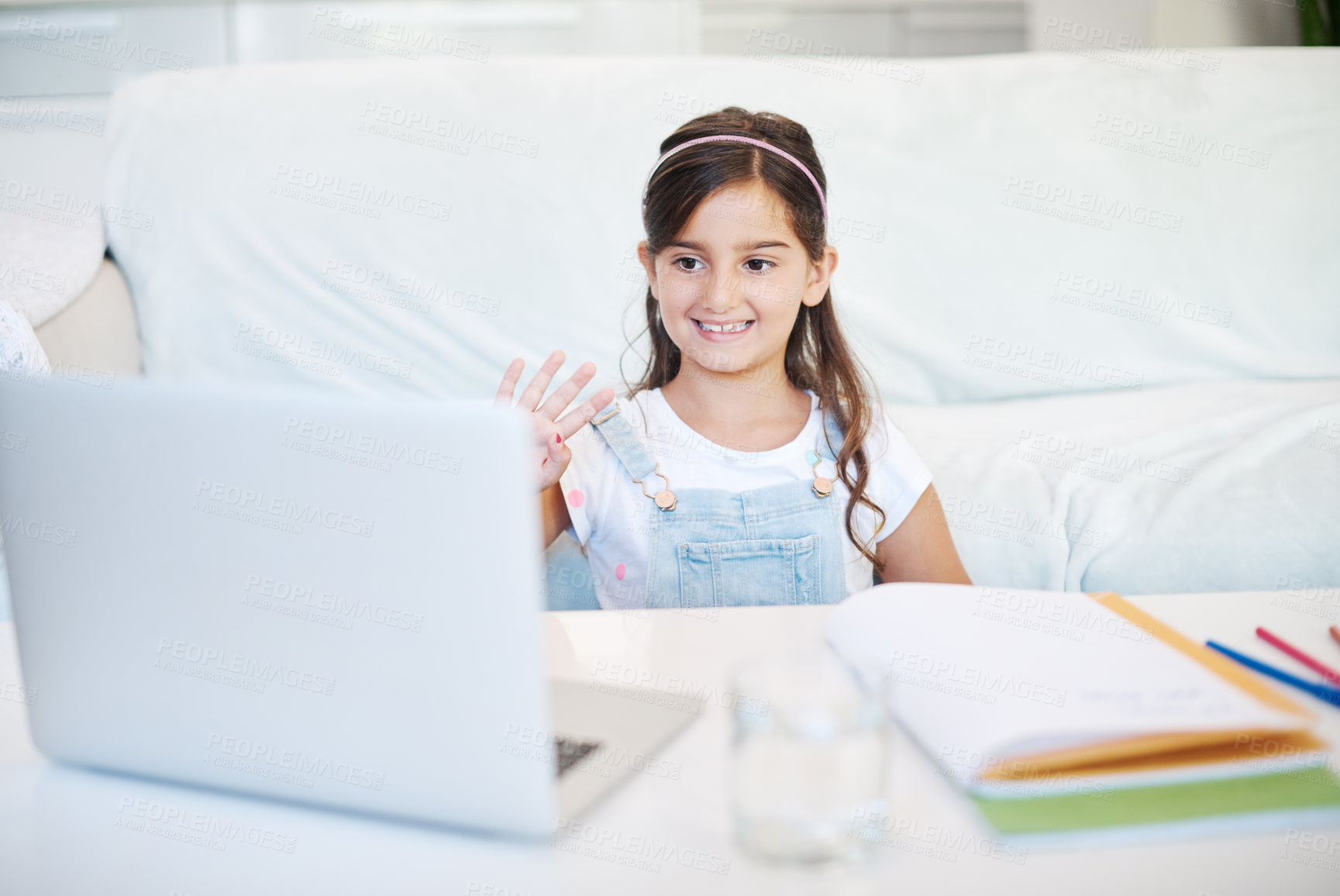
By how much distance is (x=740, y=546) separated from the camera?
109cm

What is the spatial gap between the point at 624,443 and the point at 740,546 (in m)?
0.16

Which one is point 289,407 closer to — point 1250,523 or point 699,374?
point 699,374

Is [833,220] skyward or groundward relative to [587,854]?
skyward

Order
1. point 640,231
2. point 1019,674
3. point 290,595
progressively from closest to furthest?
point 290,595, point 1019,674, point 640,231

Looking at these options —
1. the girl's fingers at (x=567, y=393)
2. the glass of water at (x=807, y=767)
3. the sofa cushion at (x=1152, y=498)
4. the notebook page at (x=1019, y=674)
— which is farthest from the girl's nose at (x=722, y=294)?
the glass of water at (x=807, y=767)

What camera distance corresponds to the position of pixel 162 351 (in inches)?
59.2

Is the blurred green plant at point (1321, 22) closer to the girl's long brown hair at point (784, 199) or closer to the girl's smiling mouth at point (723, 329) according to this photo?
the girl's long brown hair at point (784, 199)

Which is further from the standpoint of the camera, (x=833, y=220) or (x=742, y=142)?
(x=833, y=220)

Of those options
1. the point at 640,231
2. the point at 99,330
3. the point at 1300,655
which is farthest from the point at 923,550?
the point at 99,330

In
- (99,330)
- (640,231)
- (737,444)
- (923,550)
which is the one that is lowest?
(923,550)

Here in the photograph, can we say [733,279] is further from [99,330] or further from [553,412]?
[99,330]

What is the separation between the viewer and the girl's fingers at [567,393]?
1.02m


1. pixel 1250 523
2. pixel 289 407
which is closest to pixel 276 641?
pixel 289 407

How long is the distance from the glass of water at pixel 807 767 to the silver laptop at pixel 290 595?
83 millimetres
